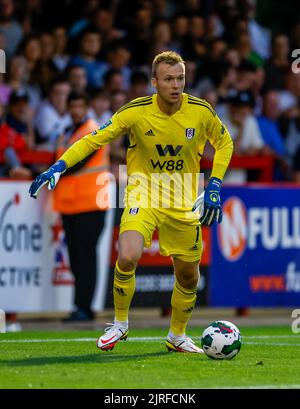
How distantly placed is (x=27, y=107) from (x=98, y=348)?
18.6ft

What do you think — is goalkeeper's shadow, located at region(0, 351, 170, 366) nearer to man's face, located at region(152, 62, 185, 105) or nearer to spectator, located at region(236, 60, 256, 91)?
man's face, located at region(152, 62, 185, 105)

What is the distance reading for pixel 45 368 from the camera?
31.0 ft

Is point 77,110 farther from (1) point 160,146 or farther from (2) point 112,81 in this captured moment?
(1) point 160,146

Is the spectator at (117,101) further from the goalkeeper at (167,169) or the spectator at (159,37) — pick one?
the goalkeeper at (167,169)

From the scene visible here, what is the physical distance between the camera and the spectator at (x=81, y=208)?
1513cm

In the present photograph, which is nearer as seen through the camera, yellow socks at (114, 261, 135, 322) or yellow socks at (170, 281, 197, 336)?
yellow socks at (114, 261, 135, 322)

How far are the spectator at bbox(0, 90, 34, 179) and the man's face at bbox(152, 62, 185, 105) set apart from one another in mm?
5009

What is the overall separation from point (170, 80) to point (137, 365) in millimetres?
2415

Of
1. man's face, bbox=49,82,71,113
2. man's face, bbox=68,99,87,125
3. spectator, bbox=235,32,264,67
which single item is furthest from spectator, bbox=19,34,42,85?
spectator, bbox=235,32,264,67

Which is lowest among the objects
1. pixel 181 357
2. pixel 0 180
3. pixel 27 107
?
pixel 181 357

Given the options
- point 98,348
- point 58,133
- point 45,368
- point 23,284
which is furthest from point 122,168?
point 45,368

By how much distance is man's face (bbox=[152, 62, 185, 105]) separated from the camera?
10.4 metres

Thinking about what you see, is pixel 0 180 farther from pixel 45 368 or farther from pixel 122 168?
pixel 45 368
